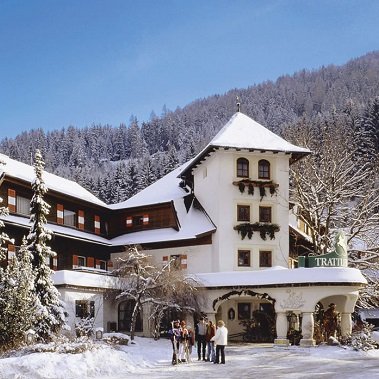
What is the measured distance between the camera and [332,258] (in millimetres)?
35500

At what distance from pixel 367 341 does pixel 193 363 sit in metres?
10.2

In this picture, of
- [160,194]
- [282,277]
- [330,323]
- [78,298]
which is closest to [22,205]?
[78,298]

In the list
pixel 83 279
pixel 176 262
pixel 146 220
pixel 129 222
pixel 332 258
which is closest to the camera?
pixel 332 258

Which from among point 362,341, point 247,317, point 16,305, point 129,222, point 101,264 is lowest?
point 362,341

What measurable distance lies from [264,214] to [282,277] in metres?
7.32

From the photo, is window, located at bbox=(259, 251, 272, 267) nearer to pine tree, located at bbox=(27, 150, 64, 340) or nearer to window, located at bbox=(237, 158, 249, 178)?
window, located at bbox=(237, 158, 249, 178)

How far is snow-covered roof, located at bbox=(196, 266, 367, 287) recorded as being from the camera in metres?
34.6

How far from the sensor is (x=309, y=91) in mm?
191125

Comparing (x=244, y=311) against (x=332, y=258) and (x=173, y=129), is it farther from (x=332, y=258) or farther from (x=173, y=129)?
(x=173, y=129)

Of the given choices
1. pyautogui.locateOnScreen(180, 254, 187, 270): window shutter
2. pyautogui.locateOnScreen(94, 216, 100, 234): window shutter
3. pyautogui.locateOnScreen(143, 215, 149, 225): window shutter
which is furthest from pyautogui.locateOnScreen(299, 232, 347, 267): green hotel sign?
pyautogui.locateOnScreen(94, 216, 100, 234): window shutter

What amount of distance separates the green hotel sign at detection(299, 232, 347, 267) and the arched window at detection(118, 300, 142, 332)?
11.0 metres

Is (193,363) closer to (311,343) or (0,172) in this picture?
(311,343)

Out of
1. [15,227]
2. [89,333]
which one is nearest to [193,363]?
[89,333]

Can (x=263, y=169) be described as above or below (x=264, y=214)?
above
